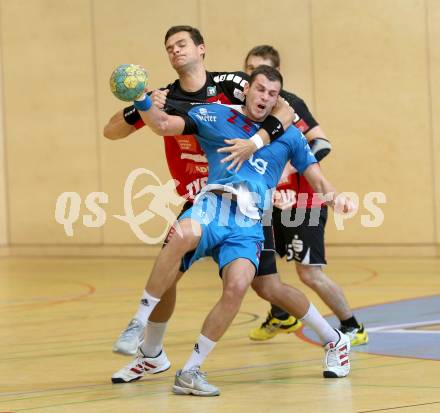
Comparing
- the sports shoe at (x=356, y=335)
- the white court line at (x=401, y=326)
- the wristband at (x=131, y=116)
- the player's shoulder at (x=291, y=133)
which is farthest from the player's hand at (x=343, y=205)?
the white court line at (x=401, y=326)

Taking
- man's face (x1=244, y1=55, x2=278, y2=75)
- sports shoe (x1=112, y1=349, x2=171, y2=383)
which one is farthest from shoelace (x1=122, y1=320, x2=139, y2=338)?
man's face (x1=244, y1=55, x2=278, y2=75)

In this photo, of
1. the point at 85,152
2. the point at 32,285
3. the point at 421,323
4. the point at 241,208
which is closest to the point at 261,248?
the point at 241,208

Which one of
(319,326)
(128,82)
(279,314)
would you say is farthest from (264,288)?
(279,314)

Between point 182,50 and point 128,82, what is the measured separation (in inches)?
48.2

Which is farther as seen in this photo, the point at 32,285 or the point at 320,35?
the point at 320,35

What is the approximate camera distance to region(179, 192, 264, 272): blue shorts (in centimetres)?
589

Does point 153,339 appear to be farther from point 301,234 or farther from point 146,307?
point 301,234

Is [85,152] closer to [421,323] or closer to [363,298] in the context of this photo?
[363,298]

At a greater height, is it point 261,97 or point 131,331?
point 261,97

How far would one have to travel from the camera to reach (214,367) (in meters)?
6.75

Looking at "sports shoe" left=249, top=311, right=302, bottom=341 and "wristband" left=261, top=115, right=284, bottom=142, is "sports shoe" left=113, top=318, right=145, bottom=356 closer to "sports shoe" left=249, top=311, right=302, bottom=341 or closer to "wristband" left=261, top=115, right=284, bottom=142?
"wristband" left=261, top=115, right=284, bottom=142

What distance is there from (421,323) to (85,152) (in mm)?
8579

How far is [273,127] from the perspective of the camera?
618cm

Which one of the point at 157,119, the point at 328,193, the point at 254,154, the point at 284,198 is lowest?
the point at 284,198
